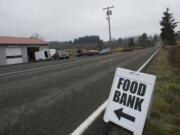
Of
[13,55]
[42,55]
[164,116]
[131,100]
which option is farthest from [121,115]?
[42,55]

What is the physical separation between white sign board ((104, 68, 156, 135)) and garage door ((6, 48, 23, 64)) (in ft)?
76.1

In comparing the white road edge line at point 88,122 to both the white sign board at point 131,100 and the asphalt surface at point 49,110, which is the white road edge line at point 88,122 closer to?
the asphalt surface at point 49,110

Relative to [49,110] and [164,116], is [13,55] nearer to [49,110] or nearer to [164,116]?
[49,110]

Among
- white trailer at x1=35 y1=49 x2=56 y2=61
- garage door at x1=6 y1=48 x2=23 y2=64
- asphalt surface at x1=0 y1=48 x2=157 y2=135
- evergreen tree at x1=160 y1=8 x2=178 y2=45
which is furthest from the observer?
evergreen tree at x1=160 y1=8 x2=178 y2=45

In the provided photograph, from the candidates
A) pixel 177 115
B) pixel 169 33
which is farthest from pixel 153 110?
pixel 169 33

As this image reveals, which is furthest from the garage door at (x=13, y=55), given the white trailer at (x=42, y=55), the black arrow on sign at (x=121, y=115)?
the black arrow on sign at (x=121, y=115)

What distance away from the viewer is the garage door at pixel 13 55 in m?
21.5

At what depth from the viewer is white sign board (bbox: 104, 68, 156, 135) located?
85.0 inches

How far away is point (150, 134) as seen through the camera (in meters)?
2.30

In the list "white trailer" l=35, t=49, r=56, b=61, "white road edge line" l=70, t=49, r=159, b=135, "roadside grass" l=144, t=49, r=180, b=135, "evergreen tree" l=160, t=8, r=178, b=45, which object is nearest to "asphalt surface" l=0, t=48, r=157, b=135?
"white road edge line" l=70, t=49, r=159, b=135

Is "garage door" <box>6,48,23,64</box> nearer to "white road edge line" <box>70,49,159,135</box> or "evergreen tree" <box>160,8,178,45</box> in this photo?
"white road edge line" <box>70,49,159,135</box>

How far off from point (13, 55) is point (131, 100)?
24297 millimetres

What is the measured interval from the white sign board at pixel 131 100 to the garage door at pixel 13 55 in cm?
2319

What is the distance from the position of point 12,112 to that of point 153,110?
3.39 meters
